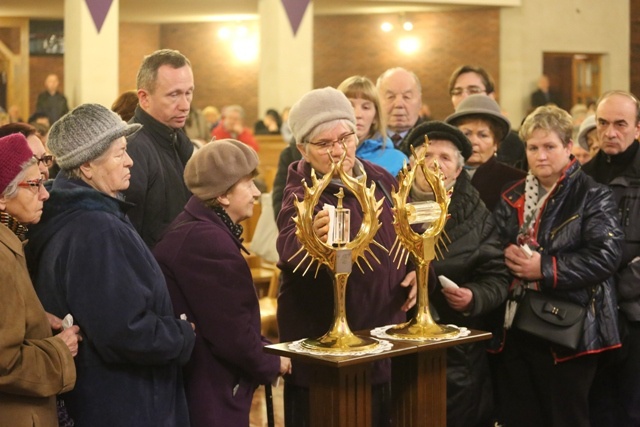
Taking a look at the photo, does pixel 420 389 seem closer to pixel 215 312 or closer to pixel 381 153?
pixel 215 312

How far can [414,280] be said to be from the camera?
3.20m

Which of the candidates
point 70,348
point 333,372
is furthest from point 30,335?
point 333,372

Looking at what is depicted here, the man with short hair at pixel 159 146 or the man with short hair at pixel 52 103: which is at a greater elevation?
the man with short hair at pixel 52 103

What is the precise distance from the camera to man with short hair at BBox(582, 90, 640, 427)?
13.2 feet

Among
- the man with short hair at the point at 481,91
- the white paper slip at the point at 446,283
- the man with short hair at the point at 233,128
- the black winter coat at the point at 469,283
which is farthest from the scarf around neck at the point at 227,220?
the man with short hair at the point at 233,128

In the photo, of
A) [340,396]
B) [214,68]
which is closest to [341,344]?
[340,396]

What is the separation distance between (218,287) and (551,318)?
1.50 metres

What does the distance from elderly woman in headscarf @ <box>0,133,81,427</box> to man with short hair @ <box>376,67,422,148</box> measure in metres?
2.38

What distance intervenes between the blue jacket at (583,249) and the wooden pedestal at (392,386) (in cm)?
93

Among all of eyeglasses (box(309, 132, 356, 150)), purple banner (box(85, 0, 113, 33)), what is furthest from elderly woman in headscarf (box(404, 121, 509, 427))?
purple banner (box(85, 0, 113, 33))

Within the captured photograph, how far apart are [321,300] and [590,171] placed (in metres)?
1.68

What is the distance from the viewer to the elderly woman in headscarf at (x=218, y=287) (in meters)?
2.80

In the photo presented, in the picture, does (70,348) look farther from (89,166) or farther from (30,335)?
(89,166)

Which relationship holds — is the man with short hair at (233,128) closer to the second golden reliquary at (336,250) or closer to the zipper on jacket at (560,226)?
the zipper on jacket at (560,226)
